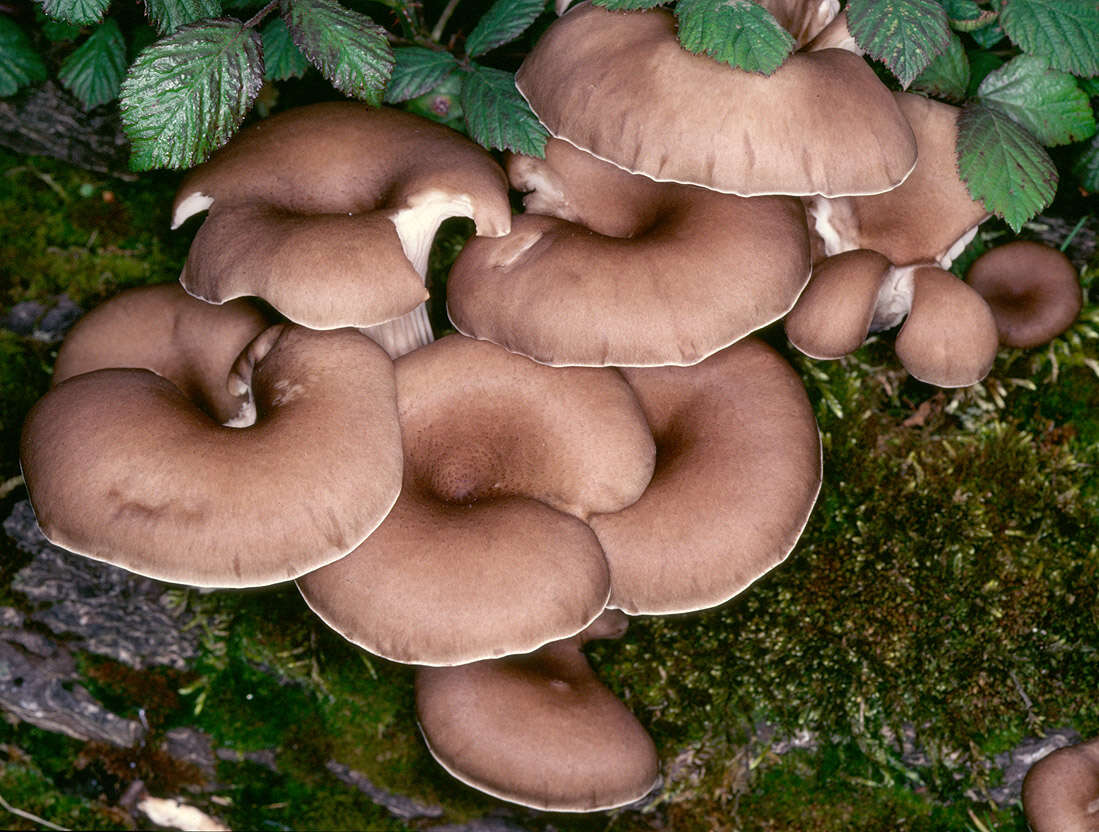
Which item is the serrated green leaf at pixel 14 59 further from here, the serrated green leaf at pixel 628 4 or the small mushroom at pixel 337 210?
the serrated green leaf at pixel 628 4

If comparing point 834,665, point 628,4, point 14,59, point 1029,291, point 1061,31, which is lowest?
point 834,665

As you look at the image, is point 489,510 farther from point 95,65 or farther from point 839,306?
point 95,65

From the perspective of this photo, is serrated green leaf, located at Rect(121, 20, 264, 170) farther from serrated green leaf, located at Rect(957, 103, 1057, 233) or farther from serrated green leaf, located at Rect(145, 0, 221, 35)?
serrated green leaf, located at Rect(957, 103, 1057, 233)

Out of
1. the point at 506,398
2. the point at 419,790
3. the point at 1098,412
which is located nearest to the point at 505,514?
the point at 506,398

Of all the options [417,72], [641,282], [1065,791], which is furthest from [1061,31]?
[1065,791]

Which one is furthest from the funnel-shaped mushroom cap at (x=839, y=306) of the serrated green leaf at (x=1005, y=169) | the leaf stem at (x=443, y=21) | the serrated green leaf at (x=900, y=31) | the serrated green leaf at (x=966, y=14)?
the leaf stem at (x=443, y=21)

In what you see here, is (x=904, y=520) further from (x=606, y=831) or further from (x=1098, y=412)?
(x=606, y=831)

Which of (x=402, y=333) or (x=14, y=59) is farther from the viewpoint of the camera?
(x=14, y=59)
